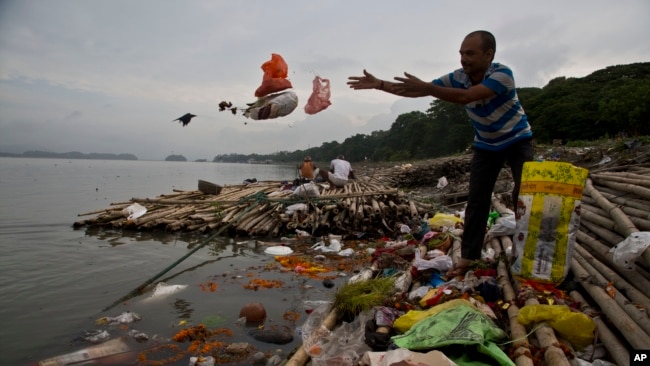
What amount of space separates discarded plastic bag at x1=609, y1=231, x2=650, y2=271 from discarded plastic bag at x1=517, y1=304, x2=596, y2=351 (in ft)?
2.70

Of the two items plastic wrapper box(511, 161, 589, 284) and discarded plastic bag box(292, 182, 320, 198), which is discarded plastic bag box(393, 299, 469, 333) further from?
discarded plastic bag box(292, 182, 320, 198)

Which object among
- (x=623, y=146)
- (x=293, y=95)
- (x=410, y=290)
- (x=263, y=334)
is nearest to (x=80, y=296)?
(x=263, y=334)

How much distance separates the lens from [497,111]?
3.23 meters

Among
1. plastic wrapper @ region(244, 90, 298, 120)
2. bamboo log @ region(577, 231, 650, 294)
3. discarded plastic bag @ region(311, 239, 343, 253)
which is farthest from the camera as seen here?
discarded plastic bag @ region(311, 239, 343, 253)

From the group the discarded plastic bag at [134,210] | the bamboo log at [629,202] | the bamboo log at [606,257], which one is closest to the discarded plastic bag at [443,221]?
the bamboo log at [629,202]

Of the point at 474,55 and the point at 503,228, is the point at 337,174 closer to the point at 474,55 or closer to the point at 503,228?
the point at 503,228

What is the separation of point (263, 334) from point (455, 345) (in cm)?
222

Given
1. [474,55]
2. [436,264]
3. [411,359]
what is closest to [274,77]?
[474,55]

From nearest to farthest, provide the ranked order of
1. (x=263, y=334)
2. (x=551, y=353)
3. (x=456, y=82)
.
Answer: (x=551, y=353) → (x=456, y=82) → (x=263, y=334)

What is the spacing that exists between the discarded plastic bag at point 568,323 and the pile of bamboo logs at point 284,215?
5995 mm

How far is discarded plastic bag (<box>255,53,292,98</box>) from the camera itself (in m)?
5.07

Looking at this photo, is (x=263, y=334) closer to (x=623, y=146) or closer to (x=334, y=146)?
(x=623, y=146)

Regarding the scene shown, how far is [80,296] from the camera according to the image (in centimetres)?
511

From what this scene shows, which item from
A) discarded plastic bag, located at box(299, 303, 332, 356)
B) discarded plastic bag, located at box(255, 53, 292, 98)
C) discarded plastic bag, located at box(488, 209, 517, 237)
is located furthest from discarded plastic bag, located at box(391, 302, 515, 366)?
discarded plastic bag, located at box(255, 53, 292, 98)
